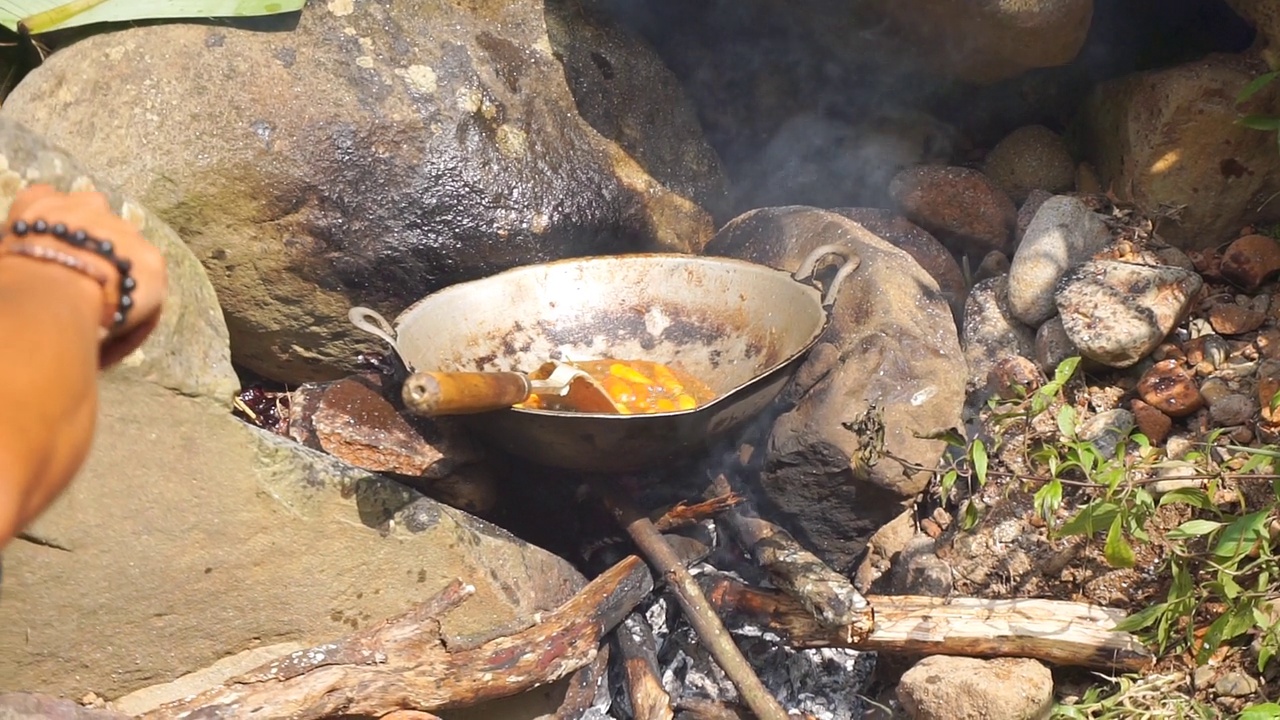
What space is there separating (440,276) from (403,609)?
142 centimetres

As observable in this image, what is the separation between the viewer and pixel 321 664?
3.29m

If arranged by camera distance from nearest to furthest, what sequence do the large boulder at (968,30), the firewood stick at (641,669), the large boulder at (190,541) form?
the large boulder at (190,541) < the firewood stick at (641,669) < the large boulder at (968,30)

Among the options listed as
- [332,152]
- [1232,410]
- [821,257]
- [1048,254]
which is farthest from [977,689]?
[332,152]

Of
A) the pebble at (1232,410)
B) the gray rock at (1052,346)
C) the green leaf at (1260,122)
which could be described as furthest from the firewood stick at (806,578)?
the green leaf at (1260,122)

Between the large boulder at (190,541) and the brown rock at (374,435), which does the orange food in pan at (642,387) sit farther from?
the large boulder at (190,541)

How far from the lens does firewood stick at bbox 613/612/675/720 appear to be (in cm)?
362

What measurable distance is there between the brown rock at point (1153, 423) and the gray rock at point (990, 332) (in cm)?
59

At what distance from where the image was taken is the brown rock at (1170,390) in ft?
12.1

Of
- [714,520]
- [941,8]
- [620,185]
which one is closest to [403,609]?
[714,520]

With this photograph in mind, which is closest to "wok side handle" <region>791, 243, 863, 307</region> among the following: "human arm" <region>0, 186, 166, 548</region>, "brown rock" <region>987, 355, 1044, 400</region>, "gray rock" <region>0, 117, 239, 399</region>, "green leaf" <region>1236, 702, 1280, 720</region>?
"brown rock" <region>987, 355, 1044, 400</region>

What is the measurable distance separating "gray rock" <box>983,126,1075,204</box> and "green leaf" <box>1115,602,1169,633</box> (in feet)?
7.81

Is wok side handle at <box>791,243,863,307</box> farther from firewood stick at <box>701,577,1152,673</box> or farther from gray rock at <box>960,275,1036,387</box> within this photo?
firewood stick at <box>701,577,1152,673</box>

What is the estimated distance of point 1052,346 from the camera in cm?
412

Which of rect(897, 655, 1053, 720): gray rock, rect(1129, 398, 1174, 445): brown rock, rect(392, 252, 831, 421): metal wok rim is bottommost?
rect(897, 655, 1053, 720): gray rock
